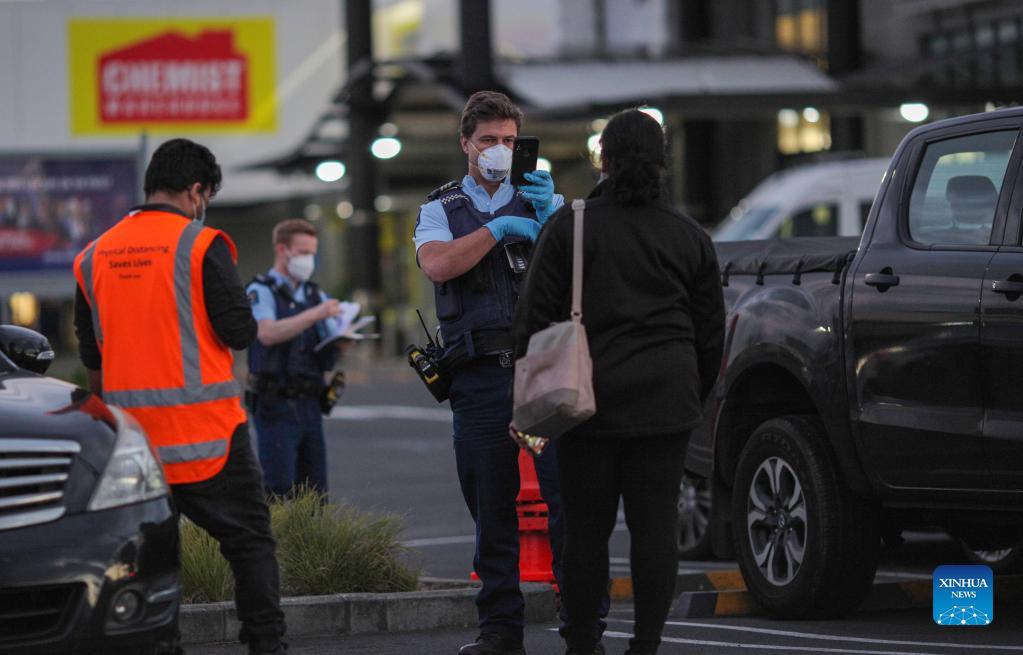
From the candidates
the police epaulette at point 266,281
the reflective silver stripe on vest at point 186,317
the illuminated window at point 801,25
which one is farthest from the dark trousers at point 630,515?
the illuminated window at point 801,25

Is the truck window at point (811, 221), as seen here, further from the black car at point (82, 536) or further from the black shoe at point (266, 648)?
the black car at point (82, 536)

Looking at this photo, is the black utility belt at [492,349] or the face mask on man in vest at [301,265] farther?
the face mask on man in vest at [301,265]

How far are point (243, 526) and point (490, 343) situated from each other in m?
1.11

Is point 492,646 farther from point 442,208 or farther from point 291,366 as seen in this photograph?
point 291,366

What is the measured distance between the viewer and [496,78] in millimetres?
32375

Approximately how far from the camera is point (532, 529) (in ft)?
29.3

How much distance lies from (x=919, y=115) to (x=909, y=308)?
63.7 feet

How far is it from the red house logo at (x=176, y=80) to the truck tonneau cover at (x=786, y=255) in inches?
1641

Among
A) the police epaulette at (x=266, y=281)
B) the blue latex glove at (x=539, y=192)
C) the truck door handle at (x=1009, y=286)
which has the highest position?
the blue latex glove at (x=539, y=192)

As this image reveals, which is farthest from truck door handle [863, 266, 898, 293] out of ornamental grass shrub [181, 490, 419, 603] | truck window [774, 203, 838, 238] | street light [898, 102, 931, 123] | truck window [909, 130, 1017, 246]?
street light [898, 102, 931, 123]

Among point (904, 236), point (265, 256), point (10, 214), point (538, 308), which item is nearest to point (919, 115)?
point (10, 214)

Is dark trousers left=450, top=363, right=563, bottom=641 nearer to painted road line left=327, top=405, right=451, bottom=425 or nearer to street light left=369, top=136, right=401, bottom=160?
painted road line left=327, top=405, right=451, bottom=425

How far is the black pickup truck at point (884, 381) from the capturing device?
7594 mm

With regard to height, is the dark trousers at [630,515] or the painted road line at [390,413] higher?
the dark trousers at [630,515]
